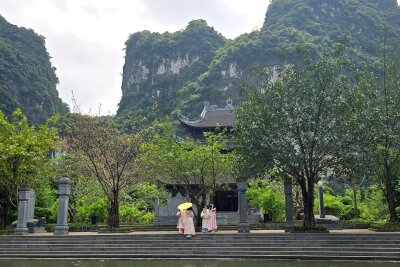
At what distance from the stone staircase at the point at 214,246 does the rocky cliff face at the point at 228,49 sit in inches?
2492

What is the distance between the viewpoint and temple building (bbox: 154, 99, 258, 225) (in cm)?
3042

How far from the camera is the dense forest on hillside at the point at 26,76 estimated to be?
76.1 m

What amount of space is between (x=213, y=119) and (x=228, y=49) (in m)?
56.4

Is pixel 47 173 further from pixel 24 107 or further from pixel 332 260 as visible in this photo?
pixel 24 107

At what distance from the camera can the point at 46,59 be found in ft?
309

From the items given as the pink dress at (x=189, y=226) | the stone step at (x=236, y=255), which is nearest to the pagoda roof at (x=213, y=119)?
the pink dress at (x=189, y=226)

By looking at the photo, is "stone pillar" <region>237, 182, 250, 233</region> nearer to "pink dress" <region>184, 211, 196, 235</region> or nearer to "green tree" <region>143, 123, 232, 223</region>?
"green tree" <region>143, 123, 232, 223</region>

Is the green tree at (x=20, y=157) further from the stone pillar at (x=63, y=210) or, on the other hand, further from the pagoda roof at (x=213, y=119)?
the pagoda roof at (x=213, y=119)

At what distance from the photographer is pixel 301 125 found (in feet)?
58.6

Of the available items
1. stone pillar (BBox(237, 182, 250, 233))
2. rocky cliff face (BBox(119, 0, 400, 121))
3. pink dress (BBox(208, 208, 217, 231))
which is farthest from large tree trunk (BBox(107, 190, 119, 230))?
rocky cliff face (BBox(119, 0, 400, 121))

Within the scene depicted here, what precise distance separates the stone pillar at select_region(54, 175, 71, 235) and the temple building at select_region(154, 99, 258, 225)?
641 cm

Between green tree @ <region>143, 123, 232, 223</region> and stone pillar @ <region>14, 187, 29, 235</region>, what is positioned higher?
green tree @ <region>143, 123, 232, 223</region>

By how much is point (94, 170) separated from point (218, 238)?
9.36 meters

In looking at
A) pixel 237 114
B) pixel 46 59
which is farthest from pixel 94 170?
pixel 46 59
